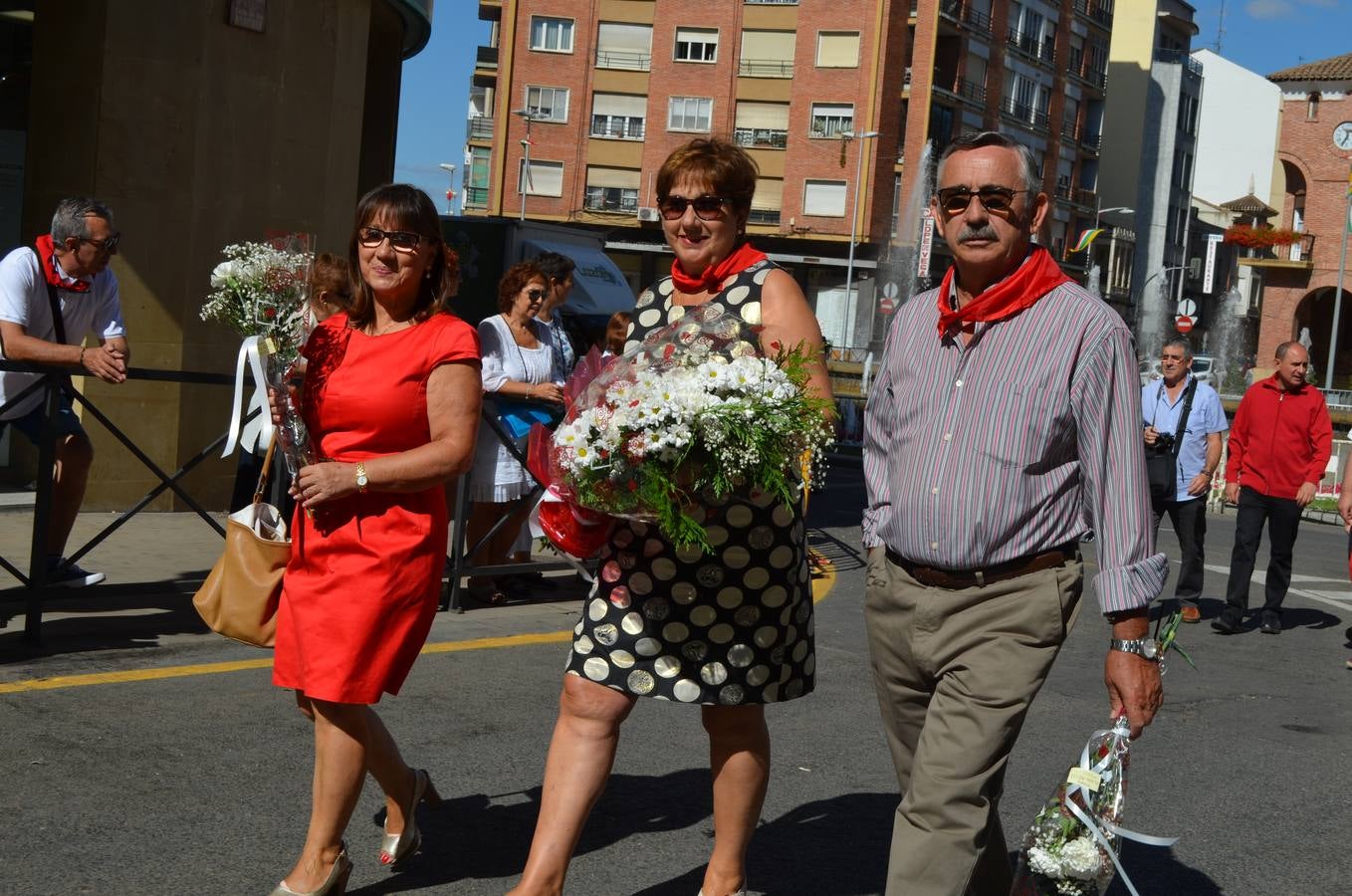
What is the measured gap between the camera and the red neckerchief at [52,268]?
713 cm

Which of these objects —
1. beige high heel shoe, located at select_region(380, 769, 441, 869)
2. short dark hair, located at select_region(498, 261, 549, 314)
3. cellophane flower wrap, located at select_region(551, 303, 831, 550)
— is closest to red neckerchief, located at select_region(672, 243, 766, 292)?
cellophane flower wrap, located at select_region(551, 303, 831, 550)

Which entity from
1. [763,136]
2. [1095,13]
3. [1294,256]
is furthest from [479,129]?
[1294,256]

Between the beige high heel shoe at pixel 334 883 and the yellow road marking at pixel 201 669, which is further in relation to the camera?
the yellow road marking at pixel 201 669

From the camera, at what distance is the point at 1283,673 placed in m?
9.01

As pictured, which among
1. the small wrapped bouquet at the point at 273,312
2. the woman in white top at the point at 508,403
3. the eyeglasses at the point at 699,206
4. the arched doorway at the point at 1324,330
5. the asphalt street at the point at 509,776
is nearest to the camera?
the eyeglasses at the point at 699,206

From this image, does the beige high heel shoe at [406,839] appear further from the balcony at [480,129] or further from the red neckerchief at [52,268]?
the balcony at [480,129]

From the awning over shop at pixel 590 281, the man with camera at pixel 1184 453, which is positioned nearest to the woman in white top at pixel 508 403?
the man with camera at pixel 1184 453

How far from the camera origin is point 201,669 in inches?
259

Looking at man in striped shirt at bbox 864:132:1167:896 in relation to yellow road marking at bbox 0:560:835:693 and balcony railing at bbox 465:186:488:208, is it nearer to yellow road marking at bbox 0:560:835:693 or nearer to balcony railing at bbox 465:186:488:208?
yellow road marking at bbox 0:560:835:693

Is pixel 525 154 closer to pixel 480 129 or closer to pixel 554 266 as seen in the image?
pixel 480 129

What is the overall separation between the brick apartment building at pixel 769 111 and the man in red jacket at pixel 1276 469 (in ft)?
155

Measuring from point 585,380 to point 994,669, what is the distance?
122cm

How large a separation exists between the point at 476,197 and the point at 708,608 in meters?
67.7

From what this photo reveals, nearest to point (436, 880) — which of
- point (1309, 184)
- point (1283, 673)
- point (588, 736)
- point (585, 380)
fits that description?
point (588, 736)
